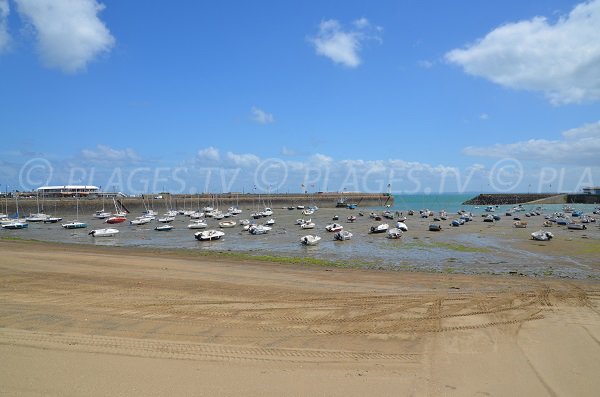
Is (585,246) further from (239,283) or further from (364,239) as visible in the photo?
(239,283)

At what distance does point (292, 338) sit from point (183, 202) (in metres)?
138

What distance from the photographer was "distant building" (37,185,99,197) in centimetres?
13850

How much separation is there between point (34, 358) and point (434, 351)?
8.90m

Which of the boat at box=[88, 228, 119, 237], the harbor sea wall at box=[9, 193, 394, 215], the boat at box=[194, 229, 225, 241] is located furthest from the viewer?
the harbor sea wall at box=[9, 193, 394, 215]

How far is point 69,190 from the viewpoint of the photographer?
14688 cm

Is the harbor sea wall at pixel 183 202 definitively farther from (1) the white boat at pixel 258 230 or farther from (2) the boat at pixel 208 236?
(2) the boat at pixel 208 236

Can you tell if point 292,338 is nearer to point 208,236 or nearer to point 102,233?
point 208,236

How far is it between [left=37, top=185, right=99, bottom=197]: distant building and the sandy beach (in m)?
133

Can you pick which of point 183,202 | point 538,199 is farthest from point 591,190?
point 183,202

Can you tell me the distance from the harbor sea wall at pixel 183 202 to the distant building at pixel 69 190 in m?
15.5

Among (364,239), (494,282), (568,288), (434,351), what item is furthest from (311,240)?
(434,351)

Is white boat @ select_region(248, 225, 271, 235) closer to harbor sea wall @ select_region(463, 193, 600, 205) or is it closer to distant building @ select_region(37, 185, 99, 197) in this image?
distant building @ select_region(37, 185, 99, 197)

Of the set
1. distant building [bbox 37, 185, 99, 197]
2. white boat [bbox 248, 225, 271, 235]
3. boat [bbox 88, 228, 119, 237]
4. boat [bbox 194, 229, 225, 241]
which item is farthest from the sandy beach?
distant building [bbox 37, 185, 99, 197]

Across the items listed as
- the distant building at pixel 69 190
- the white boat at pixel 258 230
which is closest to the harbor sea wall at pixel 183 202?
the distant building at pixel 69 190
